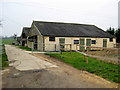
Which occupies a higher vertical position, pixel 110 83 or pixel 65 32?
pixel 65 32

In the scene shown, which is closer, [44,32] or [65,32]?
[44,32]

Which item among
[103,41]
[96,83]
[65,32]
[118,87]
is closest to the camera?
[118,87]

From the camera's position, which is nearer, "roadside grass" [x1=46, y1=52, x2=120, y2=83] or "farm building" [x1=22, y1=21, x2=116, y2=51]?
"roadside grass" [x1=46, y1=52, x2=120, y2=83]

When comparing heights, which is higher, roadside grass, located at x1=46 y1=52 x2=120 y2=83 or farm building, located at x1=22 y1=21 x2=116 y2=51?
farm building, located at x1=22 y1=21 x2=116 y2=51

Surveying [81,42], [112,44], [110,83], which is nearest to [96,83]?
[110,83]

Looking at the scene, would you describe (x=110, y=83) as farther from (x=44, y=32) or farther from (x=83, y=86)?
(x=44, y=32)

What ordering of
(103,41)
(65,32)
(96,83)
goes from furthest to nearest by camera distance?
(103,41) < (65,32) < (96,83)

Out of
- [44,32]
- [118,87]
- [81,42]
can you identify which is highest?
[44,32]

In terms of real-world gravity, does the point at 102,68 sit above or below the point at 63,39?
below

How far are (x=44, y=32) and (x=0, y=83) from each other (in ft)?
45.8

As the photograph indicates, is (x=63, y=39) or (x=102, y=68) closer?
(x=102, y=68)

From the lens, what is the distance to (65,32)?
20.0 meters

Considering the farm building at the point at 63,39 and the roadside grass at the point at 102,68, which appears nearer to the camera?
the roadside grass at the point at 102,68

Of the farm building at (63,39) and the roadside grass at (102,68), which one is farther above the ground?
the farm building at (63,39)
